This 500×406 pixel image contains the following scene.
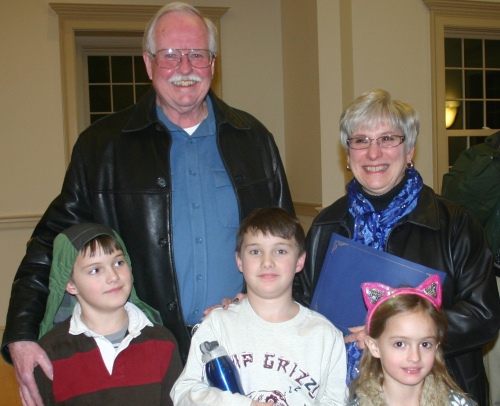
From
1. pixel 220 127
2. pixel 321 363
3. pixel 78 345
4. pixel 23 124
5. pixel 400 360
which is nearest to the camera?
pixel 400 360

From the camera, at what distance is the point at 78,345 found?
1.67 m

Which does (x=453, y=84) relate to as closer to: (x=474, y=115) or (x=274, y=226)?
(x=474, y=115)

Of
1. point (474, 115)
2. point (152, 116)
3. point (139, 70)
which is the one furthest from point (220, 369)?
point (474, 115)

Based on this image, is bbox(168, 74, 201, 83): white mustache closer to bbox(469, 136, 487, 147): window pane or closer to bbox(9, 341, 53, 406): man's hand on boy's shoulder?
bbox(9, 341, 53, 406): man's hand on boy's shoulder

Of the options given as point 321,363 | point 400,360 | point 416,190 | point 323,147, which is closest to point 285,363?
point 321,363

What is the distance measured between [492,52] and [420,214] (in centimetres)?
521

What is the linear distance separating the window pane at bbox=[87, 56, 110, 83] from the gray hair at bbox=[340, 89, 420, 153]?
485 cm

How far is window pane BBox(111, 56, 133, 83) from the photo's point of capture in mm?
6023

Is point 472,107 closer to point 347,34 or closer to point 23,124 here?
point 347,34

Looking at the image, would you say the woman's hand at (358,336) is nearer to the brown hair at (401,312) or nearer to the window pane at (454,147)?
the brown hair at (401,312)

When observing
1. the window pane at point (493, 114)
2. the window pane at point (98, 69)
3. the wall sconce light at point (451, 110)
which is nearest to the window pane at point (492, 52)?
the window pane at point (493, 114)

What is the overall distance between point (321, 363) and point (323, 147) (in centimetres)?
357

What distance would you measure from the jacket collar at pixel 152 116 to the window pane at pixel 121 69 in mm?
4194

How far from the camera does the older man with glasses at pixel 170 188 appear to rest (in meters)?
1.86
